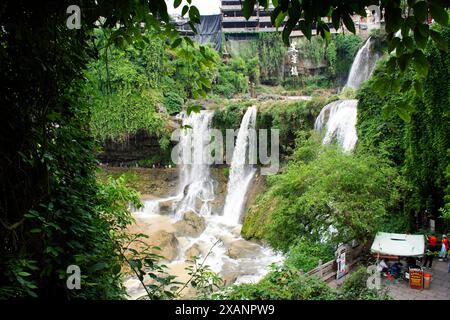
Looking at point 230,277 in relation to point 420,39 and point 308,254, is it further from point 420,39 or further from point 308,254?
point 420,39

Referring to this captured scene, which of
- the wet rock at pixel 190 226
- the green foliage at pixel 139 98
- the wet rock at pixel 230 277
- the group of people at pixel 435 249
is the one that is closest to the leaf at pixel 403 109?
the group of people at pixel 435 249

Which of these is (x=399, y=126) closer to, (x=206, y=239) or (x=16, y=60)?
(x=206, y=239)

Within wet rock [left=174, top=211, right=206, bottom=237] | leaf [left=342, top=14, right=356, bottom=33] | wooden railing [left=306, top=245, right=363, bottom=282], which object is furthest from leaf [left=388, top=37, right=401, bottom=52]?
wet rock [left=174, top=211, right=206, bottom=237]

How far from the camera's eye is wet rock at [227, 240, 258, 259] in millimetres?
12612

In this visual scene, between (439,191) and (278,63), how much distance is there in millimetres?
22923

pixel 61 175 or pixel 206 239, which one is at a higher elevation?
pixel 61 175

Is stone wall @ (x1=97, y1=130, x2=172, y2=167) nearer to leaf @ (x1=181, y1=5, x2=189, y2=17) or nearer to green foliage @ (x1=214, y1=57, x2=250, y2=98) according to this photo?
green foliage @ (x1=214, y1=57, x2=250, y2=98)

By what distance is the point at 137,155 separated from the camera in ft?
77.9

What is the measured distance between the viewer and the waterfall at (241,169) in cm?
1798

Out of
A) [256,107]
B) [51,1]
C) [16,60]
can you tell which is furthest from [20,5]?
[256,107]

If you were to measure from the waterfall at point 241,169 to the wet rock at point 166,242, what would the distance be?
15.4 feet

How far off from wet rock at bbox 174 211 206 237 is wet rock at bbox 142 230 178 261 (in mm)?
1474

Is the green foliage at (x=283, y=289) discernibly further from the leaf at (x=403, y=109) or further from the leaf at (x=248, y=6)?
the leaf at (x=248, y=6)

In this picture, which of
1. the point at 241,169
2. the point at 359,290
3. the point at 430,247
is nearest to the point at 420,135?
the point at 430,247
